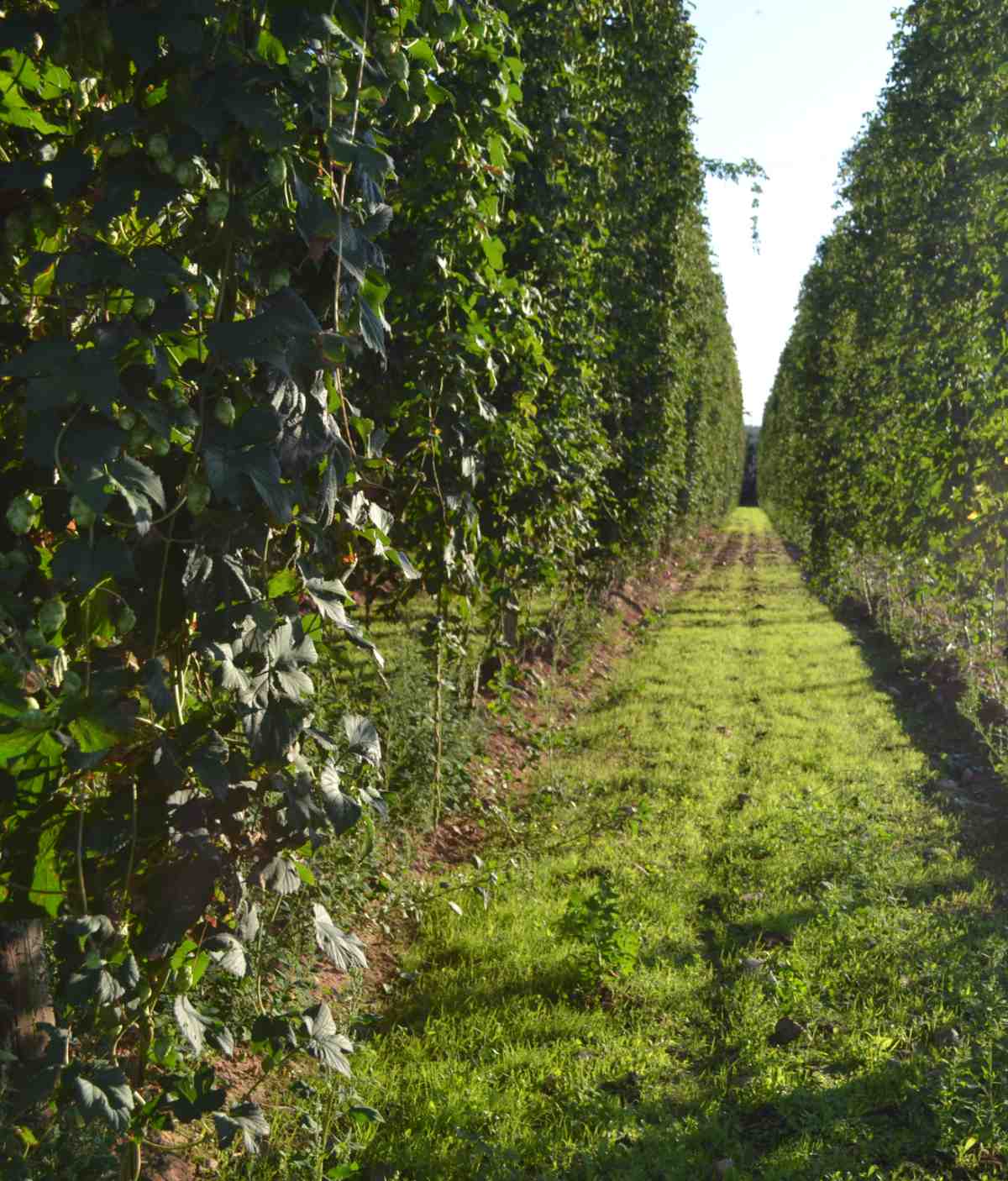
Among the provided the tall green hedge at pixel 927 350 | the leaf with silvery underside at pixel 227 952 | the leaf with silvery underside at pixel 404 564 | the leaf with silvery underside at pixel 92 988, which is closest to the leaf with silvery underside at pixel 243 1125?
the leaf with silvery underside at pixel 227 952

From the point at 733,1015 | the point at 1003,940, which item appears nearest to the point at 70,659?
the point at 733,1015

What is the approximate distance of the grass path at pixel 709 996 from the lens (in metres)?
2.63

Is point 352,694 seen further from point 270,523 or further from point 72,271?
point 72,271

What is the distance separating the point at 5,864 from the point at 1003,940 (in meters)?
3.61

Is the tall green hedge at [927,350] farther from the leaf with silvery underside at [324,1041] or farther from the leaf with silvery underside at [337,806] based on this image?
the leaf with silvery underside at [324,1041]

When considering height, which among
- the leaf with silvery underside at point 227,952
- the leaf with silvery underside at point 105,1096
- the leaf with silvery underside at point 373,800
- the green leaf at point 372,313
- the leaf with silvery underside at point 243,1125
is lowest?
the leaf with silvery underside at point 243,1125

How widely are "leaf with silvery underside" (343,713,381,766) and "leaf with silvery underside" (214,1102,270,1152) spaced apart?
72 centimetres

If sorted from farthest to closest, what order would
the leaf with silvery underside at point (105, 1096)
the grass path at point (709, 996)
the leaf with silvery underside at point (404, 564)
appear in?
the grass path at point (709, 996), the leaf with silvery underside at point (404, 564), the leaf with silvery underside at point (105, 1096)

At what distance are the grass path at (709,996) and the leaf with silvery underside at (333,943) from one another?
0.81 meters

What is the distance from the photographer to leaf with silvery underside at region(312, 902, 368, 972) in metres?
2.01

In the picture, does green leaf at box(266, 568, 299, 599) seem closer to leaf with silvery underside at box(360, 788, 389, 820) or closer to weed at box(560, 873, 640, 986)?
leaf with silvery underside at box(360, 788, 389, 820)

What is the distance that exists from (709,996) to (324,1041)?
1.90 metres

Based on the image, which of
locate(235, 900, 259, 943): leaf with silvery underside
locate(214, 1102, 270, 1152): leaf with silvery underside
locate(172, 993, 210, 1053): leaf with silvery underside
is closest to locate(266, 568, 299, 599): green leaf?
locate(235, 900, 259, 943): leaf with silvery underside

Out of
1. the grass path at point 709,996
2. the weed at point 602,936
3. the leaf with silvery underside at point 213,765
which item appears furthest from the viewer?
the weed at point 602,936
